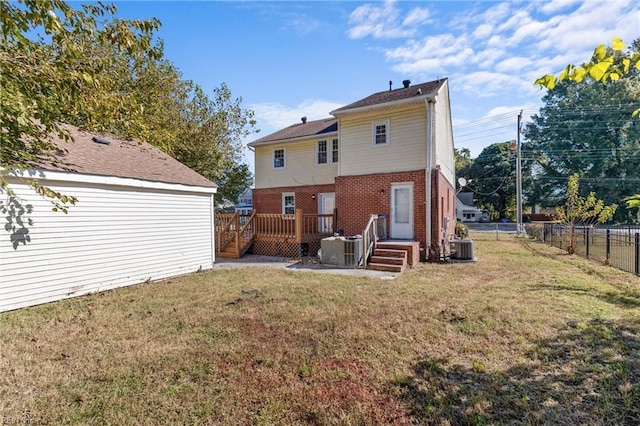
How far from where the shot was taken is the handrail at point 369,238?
10164mm

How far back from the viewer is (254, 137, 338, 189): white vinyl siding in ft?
51.5

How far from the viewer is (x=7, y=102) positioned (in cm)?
407

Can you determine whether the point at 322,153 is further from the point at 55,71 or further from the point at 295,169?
the point at 55,71

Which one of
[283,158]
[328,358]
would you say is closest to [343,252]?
[328,358]

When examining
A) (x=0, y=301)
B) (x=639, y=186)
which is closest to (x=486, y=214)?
(x=639, y=186)

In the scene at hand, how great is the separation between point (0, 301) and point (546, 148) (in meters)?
51.8

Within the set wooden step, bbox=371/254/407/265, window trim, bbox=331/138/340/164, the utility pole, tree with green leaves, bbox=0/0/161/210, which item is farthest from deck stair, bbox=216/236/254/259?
the utility pole

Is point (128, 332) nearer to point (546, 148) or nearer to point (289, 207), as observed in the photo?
point (289, 207)

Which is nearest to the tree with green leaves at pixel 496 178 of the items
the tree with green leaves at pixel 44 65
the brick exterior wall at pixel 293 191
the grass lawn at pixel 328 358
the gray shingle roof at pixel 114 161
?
the brick exterior wall at pixel 293 191

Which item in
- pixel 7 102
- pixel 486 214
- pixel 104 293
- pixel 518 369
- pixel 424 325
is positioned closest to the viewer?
pixel 518 369

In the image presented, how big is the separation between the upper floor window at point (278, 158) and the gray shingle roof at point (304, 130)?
0.63 m

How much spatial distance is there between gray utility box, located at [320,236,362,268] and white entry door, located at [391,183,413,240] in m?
2.13

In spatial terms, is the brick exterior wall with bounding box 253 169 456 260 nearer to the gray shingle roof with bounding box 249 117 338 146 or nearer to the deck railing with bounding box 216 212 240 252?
the gray shingle roof with bounding box 249 117 338 146

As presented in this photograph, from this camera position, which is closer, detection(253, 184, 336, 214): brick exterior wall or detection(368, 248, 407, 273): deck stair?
detection(368, 248, 407, 273): deck stair
